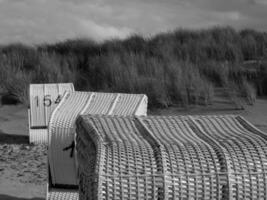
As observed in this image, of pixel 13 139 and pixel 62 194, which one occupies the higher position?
pixel 62 194

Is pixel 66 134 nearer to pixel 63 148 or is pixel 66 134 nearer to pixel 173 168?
pixel 63 148

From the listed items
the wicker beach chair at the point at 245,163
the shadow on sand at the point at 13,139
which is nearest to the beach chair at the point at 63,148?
the wicker beach chair at the point at 245,163

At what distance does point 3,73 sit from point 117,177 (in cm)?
1532

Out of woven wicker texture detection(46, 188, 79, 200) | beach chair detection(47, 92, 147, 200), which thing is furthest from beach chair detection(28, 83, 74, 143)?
woven wicker texture detection(46, 188, 79, 200)

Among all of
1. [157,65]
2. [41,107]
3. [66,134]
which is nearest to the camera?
[66,134]

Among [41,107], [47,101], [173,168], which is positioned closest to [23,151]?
[41,107]

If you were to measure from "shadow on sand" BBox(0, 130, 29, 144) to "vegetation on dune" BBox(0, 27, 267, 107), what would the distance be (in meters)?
3.63

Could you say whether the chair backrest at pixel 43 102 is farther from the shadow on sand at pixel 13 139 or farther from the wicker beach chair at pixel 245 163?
the wicker beach chair at pixel 245 163

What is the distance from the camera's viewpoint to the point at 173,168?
150 inches

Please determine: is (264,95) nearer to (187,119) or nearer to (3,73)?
(3,73)

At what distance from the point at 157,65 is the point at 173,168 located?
1321cm

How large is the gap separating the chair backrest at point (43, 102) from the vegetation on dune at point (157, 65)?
403cm

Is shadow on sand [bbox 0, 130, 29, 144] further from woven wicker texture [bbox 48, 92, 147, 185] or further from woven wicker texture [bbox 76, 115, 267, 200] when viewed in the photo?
woven wicker texture [bbox 76, 115, 267, 200]

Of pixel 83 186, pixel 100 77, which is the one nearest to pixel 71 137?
pixel 83 186
